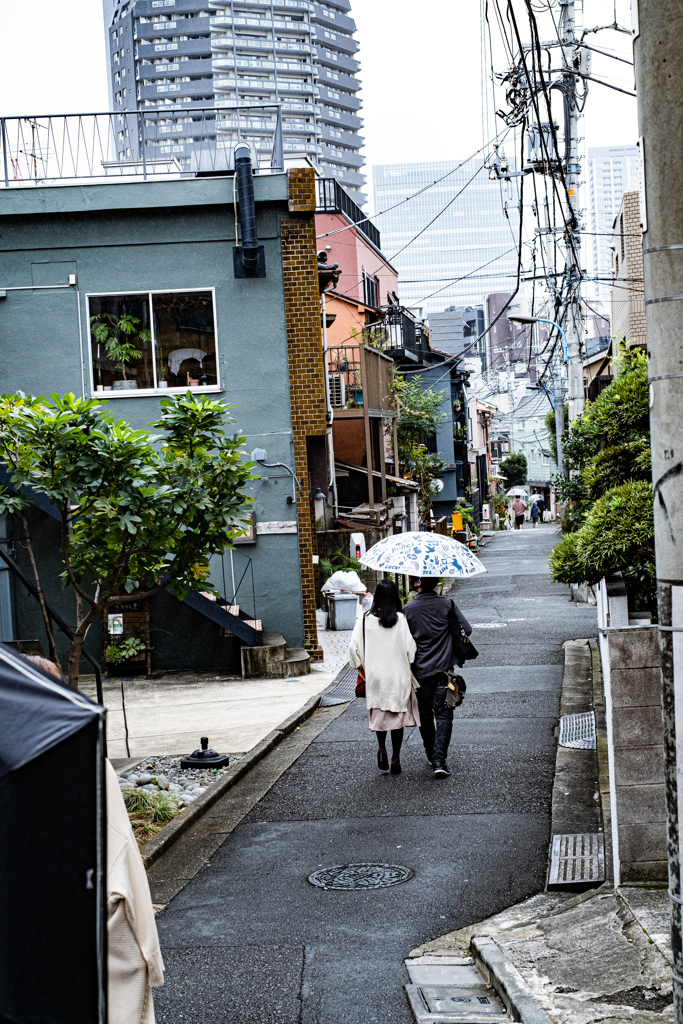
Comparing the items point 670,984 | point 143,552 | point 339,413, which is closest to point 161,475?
point 143,552

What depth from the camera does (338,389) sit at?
81.0 feet

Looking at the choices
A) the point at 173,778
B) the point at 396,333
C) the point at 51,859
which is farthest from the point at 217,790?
the point at 396,333

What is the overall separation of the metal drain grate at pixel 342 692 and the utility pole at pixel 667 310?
10.4 m

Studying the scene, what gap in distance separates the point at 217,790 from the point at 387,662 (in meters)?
1.89

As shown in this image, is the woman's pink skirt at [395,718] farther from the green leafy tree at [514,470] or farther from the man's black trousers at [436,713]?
the green leafy tree at [514,470]

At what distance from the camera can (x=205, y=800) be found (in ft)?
29.5

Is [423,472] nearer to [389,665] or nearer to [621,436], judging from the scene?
[621,436]

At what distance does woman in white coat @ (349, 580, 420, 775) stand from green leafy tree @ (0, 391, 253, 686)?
1521 millimetres

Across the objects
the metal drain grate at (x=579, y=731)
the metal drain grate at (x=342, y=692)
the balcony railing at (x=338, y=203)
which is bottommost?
the metal drain grate at (x=342, y=692)

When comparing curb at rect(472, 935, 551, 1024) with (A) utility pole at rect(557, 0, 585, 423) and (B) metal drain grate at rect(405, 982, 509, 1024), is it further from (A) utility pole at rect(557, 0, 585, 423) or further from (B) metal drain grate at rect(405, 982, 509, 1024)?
(A) utility pole at rect(557, 0, 585, 423)

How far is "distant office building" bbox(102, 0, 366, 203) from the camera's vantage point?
307ft

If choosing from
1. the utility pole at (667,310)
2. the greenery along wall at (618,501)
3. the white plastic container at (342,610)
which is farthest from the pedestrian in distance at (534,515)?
the utility pole at (667,310)

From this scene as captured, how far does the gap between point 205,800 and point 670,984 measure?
5059 mm

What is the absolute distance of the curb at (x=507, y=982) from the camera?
4609mm
